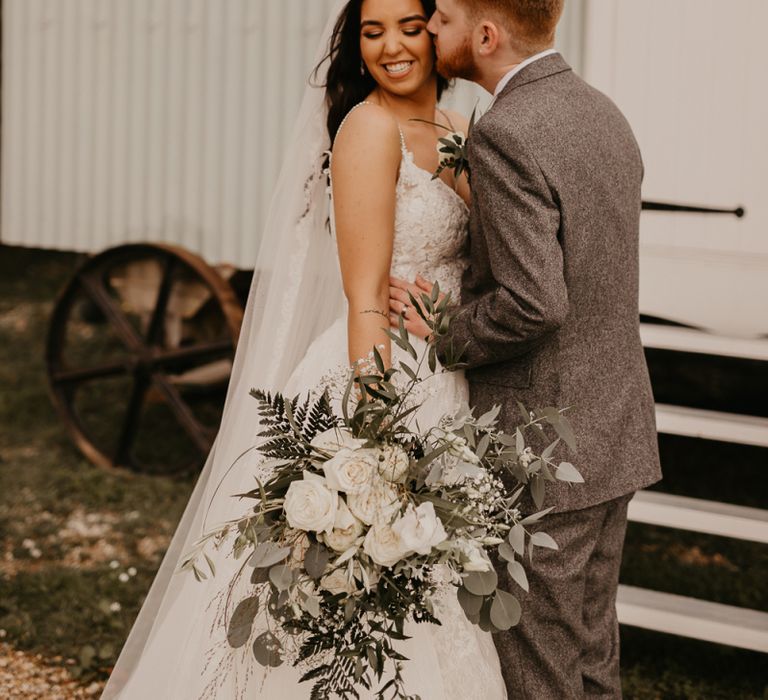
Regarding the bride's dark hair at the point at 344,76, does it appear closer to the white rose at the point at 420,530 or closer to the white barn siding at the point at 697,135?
the white rose at the point at 420,530

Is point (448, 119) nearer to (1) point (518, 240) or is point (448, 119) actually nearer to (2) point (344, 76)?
(2) point (344, 76)

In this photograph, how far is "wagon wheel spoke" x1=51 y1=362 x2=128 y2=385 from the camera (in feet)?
19.1

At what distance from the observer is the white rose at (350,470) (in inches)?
83.0

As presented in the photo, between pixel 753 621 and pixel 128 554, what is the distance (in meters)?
2.70

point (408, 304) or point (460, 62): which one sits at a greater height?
point (460, 62)

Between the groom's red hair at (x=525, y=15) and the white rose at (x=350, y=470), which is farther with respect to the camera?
the groom's red hair at (x=525, y=15)

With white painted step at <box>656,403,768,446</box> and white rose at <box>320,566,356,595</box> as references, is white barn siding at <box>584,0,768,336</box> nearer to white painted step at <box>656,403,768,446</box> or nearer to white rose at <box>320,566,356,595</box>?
white painted step at <box>656,403,768,446</box>

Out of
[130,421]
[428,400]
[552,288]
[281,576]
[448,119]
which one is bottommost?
[130,421]

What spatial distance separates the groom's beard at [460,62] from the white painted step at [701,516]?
6.07ft

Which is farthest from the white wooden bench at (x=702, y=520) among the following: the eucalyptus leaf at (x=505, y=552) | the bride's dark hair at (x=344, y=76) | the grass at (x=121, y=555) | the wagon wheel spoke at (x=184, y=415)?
the wagon wheel spoke at (x=184, y=415)

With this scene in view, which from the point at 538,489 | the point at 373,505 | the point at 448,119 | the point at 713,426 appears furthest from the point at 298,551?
the point at 713,426

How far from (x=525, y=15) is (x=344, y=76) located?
2.41 feet

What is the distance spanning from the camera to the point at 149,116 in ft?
18.9

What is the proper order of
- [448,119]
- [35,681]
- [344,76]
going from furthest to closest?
1. [35,681]
2. [448,119]
3. [344,76]
